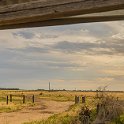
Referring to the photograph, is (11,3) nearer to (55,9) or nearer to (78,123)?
(55,9)

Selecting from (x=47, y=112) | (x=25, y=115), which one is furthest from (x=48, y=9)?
(x=47, y=112)

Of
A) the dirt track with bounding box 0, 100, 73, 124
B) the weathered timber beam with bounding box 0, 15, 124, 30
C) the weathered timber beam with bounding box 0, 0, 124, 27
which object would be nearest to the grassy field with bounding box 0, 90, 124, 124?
the dirt track with bounding box 0, 100, 73, 124

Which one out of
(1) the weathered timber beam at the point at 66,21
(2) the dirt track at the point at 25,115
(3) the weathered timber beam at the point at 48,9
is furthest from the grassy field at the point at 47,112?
(3) the weathered timber beam at the point at 48,9

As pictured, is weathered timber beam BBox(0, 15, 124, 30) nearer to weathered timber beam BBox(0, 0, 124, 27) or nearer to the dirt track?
weathered timber beam BBox(0, 0, 124, 27)

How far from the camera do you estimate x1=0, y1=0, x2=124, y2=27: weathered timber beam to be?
8.54ft

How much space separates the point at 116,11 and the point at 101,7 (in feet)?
0.62

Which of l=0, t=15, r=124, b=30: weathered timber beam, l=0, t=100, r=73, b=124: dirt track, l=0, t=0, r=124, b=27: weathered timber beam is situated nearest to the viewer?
l=0, t=0, r=124, b=27: weathered timber beam

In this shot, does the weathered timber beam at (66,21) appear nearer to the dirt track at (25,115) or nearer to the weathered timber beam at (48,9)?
the weathered timber beam at (48,9)

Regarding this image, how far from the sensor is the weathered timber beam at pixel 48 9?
260 centimetres

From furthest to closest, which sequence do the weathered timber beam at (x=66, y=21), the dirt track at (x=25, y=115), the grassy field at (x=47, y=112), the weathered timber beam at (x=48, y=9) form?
the dirt track at (x=25, y=115) → the grassy field at (x=47, y=112) → the weathered timber beam at (x=66, y=21) → the weathered timber beam at (x=48, y=9)

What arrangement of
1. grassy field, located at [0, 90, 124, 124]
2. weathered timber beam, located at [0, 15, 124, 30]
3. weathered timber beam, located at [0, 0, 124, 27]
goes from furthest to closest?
grassy field, located at [0, 90, 124, 124], weathered timber beam, located at [0, 15, 124, 30], weathered timber beam, located at [0, 0, 124, 27]

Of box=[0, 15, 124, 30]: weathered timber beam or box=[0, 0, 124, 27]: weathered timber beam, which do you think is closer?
box=[0, 0, 124, 27]: weathered timber beam

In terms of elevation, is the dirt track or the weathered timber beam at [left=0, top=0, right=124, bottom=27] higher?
the weathered timber beam at [left=0, top=0, right=124, bottom=27]

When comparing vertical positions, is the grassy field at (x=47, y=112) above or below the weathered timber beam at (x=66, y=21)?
below
